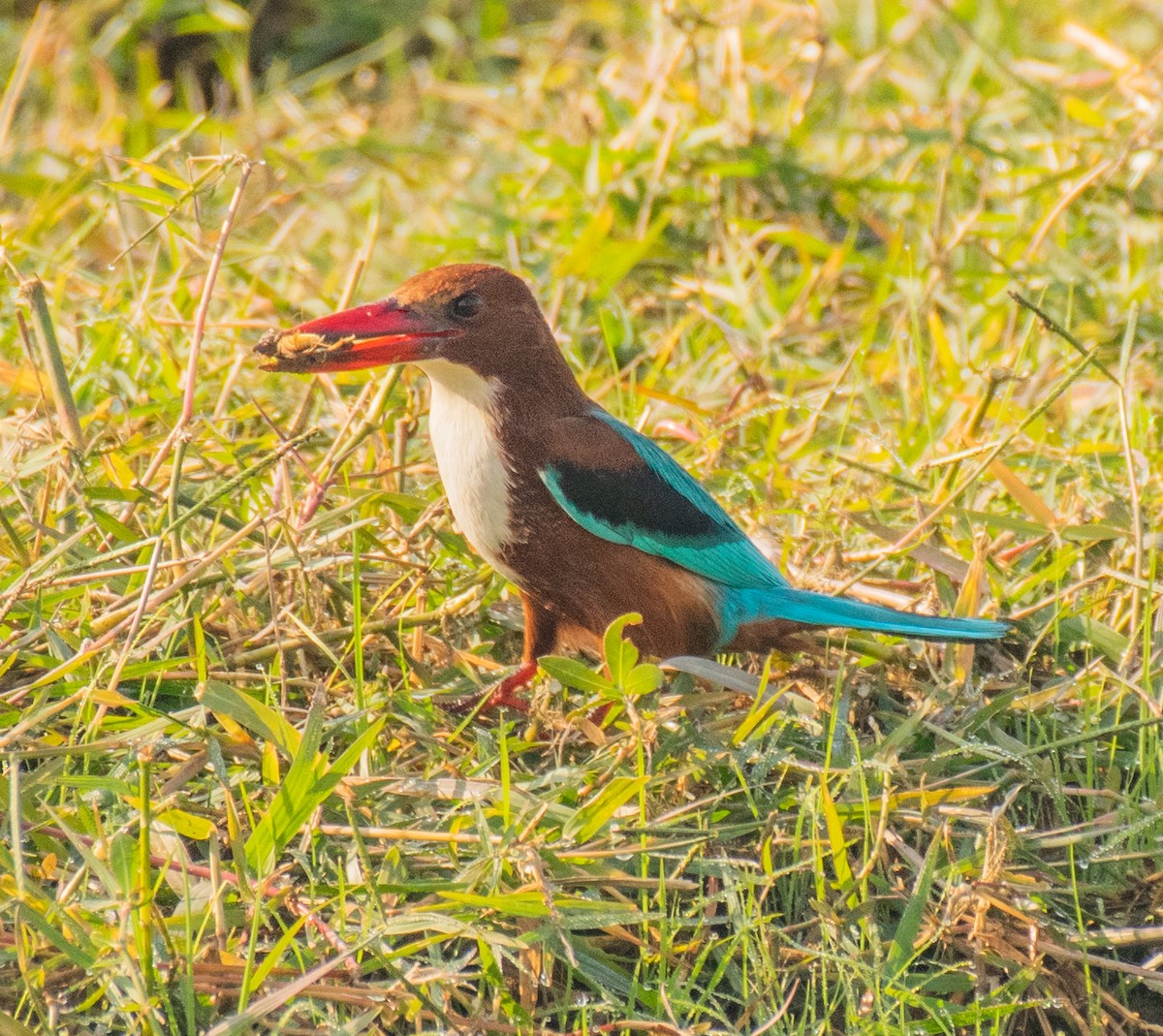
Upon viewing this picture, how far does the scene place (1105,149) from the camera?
14.6ft

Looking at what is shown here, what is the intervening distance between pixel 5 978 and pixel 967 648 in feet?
5.57

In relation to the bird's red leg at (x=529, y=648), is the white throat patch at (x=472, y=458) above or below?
above

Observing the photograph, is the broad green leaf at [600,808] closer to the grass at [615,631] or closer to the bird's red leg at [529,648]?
the grass at [615,631]

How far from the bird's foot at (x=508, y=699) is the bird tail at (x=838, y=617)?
1.21 ft

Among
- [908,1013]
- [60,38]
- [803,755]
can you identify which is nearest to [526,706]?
[803,755]

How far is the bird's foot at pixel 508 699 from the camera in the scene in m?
2.73

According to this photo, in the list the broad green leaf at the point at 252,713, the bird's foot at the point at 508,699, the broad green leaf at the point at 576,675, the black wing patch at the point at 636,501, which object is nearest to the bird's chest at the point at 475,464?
the black wing patch at the point at 636,501

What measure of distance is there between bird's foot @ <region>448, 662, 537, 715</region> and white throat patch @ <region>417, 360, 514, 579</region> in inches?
8.3

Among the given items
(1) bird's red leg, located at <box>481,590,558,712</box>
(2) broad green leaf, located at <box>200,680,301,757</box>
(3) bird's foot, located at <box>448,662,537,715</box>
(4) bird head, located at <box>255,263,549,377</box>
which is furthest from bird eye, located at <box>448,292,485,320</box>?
(2) broad green leaf, located at <box>200,680,301,757</box>

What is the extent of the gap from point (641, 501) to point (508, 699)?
43 cm

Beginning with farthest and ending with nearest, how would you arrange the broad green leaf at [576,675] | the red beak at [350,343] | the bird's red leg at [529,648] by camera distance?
the bird's red leg at [529,648] < the red beak at [350,343] < the broad green leaf at [576,675]

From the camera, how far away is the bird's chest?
259cm

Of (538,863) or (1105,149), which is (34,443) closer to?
(538,863)

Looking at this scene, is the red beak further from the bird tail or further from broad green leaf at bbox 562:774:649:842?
broad green leaf at bbox 562:774:649:842
